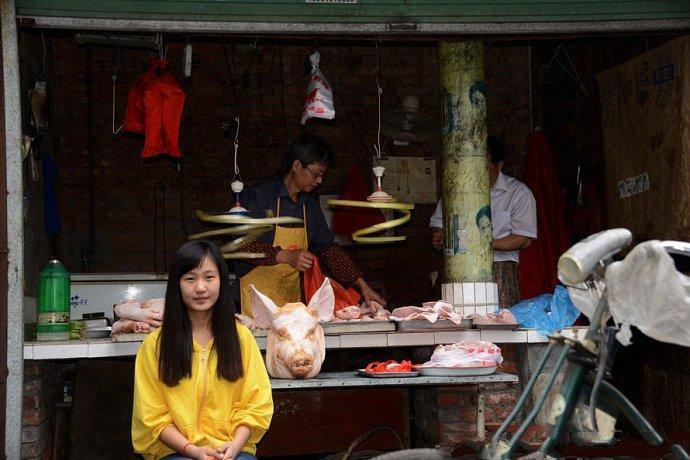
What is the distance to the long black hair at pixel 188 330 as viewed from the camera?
444 cm

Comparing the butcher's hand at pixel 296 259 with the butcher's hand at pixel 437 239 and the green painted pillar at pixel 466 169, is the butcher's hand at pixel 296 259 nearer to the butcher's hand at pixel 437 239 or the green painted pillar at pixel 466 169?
the green painted pillar at pixel 466 169

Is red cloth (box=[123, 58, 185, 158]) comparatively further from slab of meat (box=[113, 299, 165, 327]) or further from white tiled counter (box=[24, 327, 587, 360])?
white tiled counter (box=[24, 327, 587, 360])

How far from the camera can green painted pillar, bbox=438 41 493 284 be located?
6422mm

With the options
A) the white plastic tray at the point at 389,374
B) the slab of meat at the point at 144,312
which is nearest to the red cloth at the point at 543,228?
the white plastic tray at the point at 389,374

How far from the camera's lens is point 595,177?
8.48m

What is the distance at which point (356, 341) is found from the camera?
5.83 meters

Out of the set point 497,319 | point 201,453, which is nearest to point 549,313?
point 497,319

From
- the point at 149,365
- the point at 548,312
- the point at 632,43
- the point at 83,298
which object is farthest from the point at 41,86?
the point at 632,43

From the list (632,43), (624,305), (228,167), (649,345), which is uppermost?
(632,43)

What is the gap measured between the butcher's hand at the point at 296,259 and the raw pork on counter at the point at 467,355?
149cm

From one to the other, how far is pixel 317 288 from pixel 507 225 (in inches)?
65.5

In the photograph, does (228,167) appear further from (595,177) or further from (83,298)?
(595,177)

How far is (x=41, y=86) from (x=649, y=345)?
474 cm

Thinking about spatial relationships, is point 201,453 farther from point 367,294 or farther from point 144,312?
point 367,294
